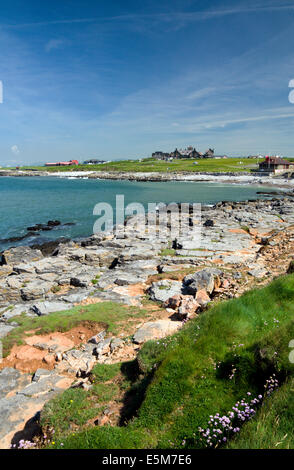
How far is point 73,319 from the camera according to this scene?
41.0 ft

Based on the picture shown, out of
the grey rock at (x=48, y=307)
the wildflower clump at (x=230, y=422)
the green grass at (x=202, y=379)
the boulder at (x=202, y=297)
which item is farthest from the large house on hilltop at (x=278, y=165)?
the wildflower clump at (x=230, y=422)

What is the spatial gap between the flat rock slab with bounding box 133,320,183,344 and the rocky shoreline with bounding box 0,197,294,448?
0.04 metres

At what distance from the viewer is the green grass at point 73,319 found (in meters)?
11.7

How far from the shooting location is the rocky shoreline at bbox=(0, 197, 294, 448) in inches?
360

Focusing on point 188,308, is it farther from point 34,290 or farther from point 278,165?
point 278,165

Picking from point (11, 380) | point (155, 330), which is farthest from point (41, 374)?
point (155, 330)

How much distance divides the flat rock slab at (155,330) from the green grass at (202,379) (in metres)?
2.74

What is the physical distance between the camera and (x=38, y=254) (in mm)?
27375

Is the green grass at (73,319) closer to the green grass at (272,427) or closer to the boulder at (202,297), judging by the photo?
the boulder at (202,297)

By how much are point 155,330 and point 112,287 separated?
6.68 meters

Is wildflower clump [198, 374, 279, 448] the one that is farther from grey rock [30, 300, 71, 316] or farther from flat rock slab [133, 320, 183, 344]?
grey rock [30, 300, 71, 316]

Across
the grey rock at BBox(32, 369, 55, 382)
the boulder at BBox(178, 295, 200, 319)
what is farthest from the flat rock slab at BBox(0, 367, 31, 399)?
the boulder at BBox(178, 295, 200, 319)
